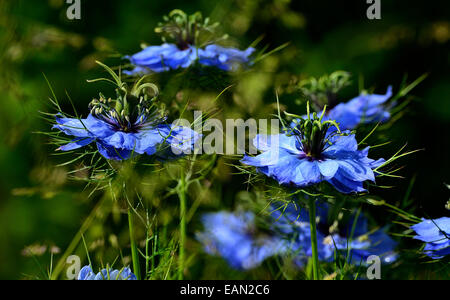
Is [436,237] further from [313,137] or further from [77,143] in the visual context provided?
[77,143]

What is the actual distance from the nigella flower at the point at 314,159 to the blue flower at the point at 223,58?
281 millimetres

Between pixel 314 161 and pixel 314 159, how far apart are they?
0.07 ft

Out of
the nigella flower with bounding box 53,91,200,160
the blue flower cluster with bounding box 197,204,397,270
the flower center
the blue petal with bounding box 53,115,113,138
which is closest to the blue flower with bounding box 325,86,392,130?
the blue flower cluster with bounding box 197,204,397,270

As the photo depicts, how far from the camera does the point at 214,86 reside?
1.39 meters

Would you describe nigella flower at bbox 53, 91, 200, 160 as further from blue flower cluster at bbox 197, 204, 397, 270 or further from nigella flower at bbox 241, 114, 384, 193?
blue flower cluster at bbox 197, 204, 397, 270

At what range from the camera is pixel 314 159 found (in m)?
1.06

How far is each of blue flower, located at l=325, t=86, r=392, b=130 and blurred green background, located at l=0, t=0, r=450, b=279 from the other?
1.76ft

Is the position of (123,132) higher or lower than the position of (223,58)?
lower

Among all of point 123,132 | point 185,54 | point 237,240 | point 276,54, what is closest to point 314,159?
point 123,132

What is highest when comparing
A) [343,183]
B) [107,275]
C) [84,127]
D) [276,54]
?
[276,54]

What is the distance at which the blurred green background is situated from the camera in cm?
228
